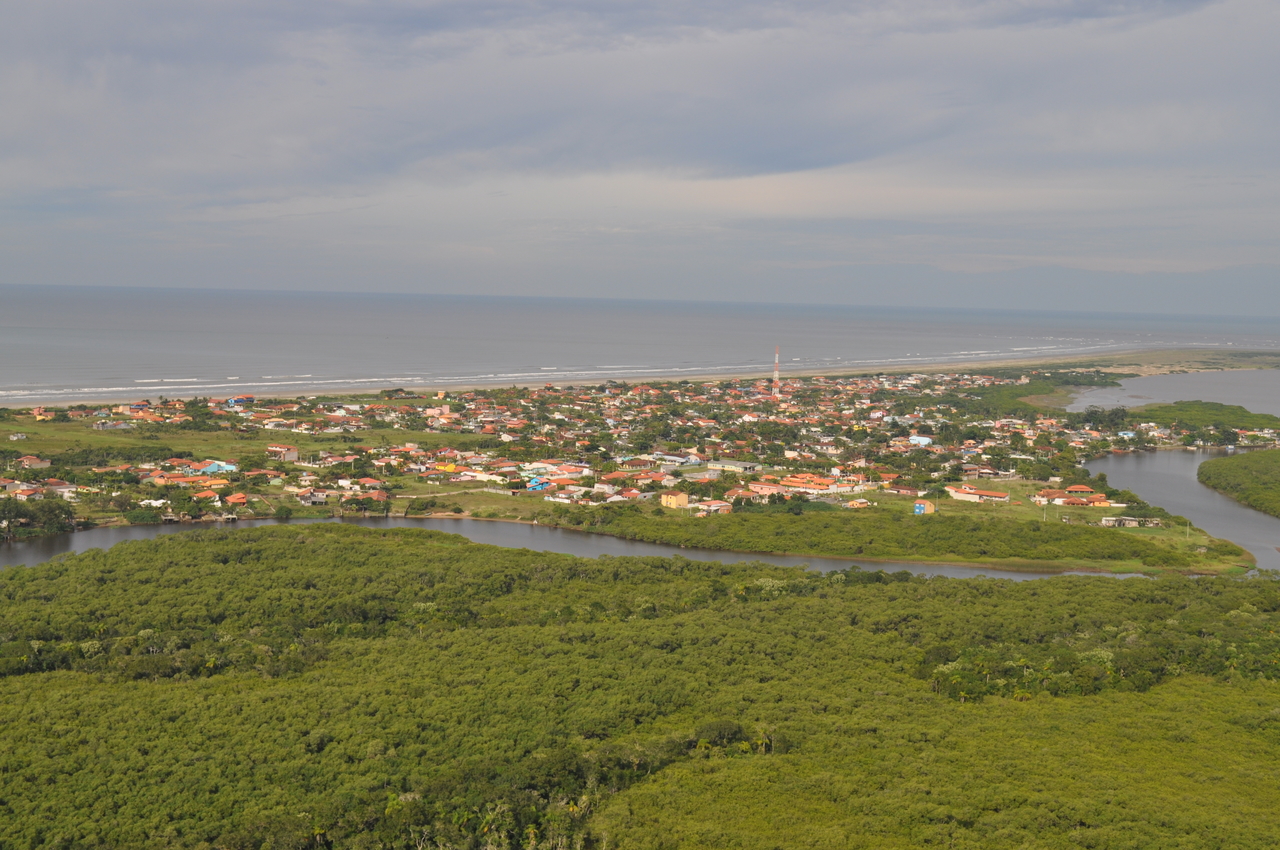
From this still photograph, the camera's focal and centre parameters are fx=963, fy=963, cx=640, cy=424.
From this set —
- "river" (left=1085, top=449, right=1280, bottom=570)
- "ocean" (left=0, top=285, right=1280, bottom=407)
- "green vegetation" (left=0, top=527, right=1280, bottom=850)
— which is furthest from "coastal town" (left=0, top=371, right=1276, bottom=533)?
"green vegetation" (left=0, top=527, right=1280, bottom=850)

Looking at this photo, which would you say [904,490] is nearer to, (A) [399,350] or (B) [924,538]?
(B) [924,538]

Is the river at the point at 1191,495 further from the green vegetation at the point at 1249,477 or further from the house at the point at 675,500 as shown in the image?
→ the house at the point at 675,500

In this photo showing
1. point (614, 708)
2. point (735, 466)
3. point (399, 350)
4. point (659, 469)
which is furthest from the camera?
point (399, 350)

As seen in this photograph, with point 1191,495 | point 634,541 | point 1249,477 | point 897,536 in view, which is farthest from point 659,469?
point 1249,477

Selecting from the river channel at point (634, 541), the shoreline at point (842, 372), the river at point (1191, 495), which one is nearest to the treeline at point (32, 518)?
the river channel at point (634, 541)

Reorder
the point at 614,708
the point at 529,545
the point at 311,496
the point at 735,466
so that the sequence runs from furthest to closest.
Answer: the point at 735,466
the point at 311,496
the point at 529,545
the point at 614,708

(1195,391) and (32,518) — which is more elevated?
(1195,391)

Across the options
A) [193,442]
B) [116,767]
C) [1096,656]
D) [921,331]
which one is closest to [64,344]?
[193,442]
